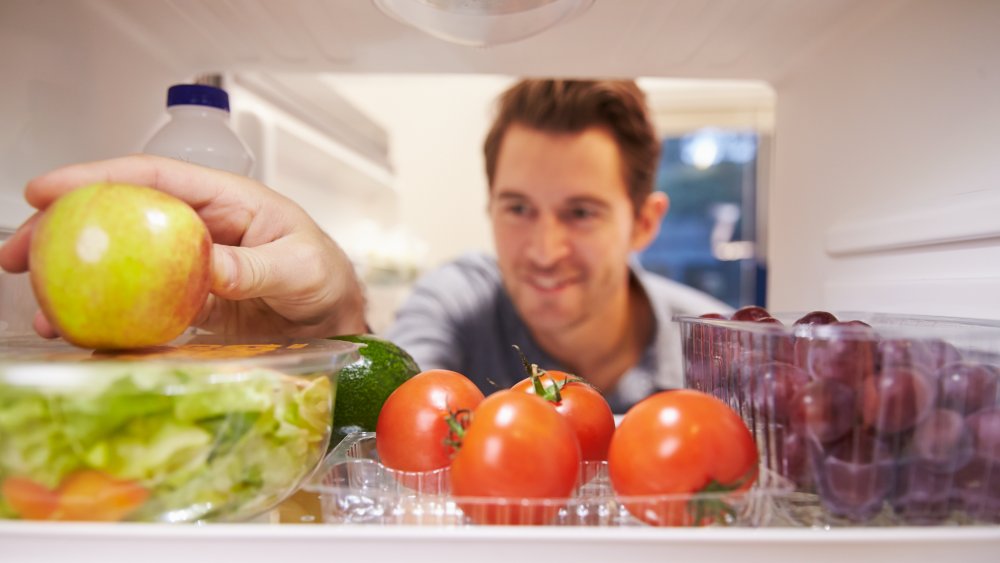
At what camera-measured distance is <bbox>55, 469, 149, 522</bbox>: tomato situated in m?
0.39

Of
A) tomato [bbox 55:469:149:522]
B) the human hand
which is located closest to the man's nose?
the human hand

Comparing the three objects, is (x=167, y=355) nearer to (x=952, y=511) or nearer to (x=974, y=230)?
(x=952, y=511)

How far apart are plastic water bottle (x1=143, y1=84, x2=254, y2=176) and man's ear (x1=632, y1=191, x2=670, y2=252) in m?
1.11

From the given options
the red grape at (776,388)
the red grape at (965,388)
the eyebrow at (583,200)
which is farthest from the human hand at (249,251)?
the eyebrow at (583,200)

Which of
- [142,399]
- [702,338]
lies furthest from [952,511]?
[142,399]

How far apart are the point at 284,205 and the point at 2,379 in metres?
0.33

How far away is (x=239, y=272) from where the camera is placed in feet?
1.69

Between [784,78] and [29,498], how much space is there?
1.02 m

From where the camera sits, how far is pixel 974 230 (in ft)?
1.95

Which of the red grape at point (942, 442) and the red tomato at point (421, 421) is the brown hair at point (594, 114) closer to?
the red tomato at point (421, 421)

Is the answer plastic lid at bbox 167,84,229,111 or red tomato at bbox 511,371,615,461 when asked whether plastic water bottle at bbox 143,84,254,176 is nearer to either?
plastic lid at bbox 167,84,229,111

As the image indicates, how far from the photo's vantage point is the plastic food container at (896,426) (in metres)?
0.43

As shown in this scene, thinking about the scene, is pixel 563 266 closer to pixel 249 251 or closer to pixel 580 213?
pixel 580 213

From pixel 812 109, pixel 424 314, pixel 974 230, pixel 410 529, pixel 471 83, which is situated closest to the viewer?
pixel 410 529
